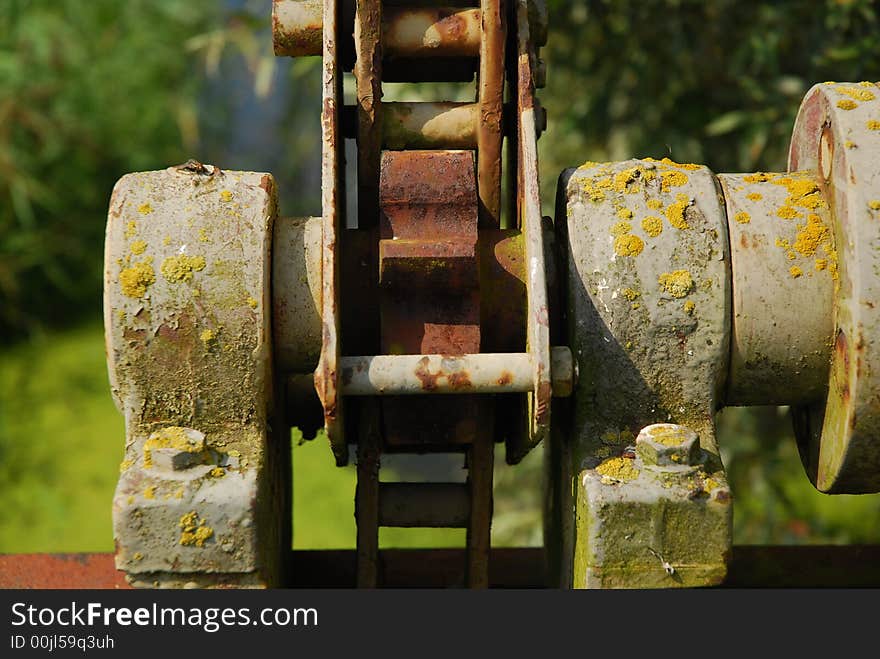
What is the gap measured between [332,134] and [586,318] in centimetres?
50

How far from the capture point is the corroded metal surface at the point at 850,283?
1.71 metres

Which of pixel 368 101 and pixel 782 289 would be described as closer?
pixel 782 289

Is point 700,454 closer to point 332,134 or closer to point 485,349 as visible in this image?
point 485,349

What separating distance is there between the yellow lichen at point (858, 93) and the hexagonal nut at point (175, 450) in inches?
46.6

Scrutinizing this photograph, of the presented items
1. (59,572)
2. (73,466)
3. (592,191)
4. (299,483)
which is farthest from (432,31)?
(73,466)

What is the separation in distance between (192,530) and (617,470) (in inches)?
26.3

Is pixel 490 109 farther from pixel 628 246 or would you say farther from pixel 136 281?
pixel 136 281

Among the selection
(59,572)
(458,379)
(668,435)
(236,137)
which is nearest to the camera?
(458,379)

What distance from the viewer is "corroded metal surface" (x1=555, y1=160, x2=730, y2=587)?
179 centimetres

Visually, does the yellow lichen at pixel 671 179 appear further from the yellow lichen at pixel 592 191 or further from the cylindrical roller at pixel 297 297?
the cylindrical roller at pixel 297 297

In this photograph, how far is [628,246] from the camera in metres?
1.82

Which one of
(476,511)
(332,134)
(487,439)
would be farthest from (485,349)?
(332,134)

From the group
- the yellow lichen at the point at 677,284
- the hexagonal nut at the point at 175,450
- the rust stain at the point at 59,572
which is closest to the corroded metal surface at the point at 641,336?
the yellow lichen at the point at 677,284

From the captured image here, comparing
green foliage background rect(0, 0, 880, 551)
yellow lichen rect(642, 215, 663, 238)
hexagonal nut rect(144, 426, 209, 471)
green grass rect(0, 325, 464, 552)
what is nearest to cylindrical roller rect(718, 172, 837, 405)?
yellow lichen rect(642, 215, 663, 238)
